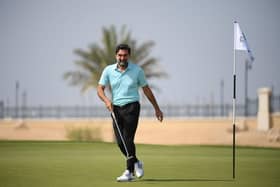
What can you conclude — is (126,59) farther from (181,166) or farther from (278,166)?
(278,166)

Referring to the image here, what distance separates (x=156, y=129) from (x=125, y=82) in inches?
1956

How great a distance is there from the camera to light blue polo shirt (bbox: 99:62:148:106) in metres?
12.3

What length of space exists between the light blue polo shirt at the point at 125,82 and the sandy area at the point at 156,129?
41.1 m

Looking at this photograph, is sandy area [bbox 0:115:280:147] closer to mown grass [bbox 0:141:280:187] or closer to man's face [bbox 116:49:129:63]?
mown grass [bbox 0:141:280:187]

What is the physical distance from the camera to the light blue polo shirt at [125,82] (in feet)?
40.5

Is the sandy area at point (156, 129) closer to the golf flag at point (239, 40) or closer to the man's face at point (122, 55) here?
the golf flag at point (239, 40)

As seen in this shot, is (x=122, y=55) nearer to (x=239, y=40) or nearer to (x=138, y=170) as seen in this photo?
(x=138, y=170)

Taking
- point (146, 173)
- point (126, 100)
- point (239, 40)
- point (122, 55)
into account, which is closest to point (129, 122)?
point (126, 100)

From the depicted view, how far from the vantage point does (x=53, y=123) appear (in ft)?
210

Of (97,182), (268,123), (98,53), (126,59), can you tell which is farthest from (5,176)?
(268,123)

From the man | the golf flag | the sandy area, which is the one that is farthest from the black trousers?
the sandy area

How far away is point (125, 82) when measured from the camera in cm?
1235

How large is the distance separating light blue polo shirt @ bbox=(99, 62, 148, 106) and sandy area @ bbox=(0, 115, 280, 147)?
135 ft

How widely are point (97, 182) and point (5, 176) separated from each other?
184 centimetres
